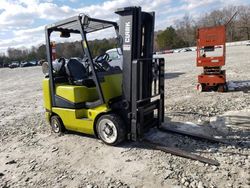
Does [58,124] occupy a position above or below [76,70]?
below

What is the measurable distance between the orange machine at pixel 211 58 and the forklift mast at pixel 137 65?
15.9 feet

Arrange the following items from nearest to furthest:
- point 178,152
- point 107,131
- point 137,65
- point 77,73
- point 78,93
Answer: point 178,152
point 137,65
point 107,131
point 78,93
point 77,73

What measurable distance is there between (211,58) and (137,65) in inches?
228

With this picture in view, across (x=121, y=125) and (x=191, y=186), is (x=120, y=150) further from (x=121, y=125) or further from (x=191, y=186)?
(x=191, y=186)

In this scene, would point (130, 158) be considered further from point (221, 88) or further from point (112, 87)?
point (221, 88)

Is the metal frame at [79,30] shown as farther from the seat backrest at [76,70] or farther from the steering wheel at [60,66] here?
the seat backrest at [76,70]

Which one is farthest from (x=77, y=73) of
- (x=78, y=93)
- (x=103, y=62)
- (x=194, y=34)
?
(x=194, y=34)

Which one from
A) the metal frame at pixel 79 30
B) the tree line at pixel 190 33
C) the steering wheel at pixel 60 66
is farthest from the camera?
the tree line at pixel 190 33

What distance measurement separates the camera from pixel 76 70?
5738mm

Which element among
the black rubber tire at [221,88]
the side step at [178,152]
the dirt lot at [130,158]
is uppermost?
the black rubber tire at [221,88]

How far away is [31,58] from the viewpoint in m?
72.8

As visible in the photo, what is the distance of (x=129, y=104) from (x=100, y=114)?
609 mm

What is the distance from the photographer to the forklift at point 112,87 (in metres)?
→ 4.80

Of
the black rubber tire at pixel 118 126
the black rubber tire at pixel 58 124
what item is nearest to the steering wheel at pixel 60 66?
the black rubber tire at pixel 58 124
